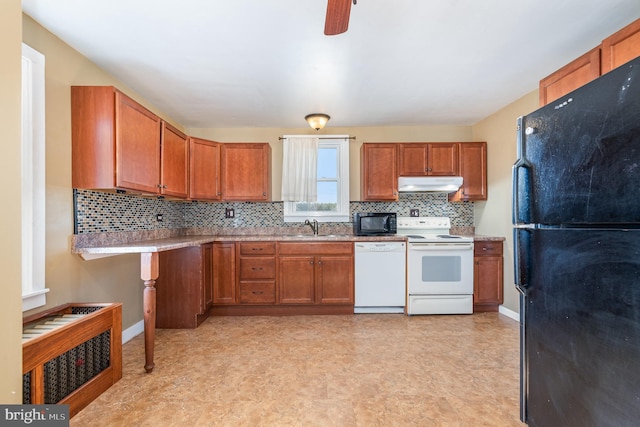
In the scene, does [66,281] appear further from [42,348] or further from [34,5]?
[34,5]

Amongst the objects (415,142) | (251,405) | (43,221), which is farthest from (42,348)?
(415,142)

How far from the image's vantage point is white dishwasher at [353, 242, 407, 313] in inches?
132

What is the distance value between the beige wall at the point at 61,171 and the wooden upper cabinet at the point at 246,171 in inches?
62.8

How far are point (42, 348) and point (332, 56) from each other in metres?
2.58

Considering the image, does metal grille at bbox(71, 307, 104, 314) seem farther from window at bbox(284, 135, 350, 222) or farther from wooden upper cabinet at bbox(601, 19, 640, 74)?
wooden upper cabinet at bbox(601, 19, 640, 74)

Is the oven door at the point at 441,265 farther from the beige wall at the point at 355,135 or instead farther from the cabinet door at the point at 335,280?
the beige wall at the point at 355,135

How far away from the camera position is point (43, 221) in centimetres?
187

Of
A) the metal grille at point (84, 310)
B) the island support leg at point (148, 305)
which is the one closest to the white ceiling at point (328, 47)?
the island support leg at point (148, 305)

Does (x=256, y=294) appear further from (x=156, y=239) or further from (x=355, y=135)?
(x=355, y=135)

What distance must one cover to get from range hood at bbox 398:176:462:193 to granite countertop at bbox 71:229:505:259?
0.68 m

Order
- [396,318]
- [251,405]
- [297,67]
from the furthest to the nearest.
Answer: [396,318], [297,67], [251,405]

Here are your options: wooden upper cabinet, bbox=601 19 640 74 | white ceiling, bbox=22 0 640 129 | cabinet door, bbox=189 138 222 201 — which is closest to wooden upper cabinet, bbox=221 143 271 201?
cabinet door, bbox=189 138 222 201

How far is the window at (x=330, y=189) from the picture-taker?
3.95 metres

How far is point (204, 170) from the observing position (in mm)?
3545
